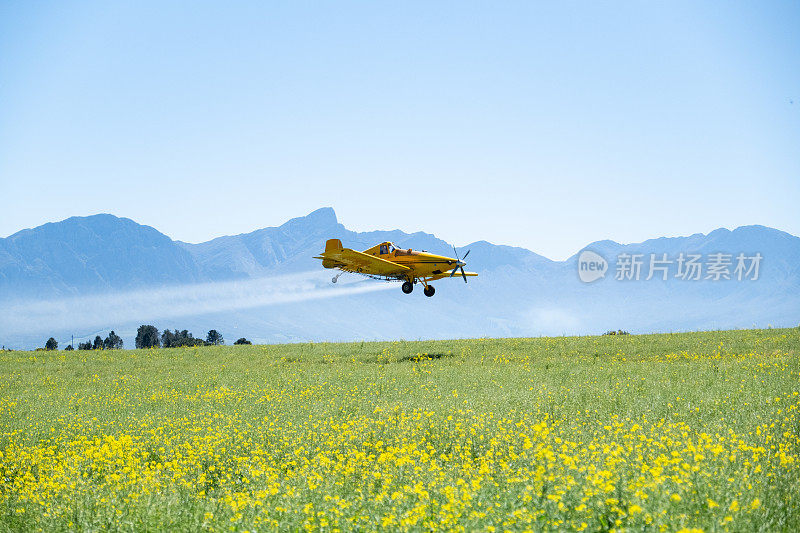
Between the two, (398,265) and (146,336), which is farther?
(146,336)

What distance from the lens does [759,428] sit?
34.3 feet

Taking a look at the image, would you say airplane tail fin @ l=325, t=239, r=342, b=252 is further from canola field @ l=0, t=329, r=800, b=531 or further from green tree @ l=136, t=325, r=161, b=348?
green tree @ l=136, t=325, r=161, b=348

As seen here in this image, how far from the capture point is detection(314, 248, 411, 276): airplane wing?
25344 millimetres

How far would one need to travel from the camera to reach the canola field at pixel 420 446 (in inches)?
265

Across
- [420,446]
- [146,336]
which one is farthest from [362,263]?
[146,336]

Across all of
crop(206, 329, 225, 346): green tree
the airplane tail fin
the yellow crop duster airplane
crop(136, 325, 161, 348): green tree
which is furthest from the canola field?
crop(136, 325, 161, 348): green tree

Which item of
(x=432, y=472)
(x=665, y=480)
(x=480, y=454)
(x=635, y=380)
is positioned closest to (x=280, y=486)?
(x=432, y=472)

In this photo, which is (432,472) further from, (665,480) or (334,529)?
(665,480)

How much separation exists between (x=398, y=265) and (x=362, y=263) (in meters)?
1.72

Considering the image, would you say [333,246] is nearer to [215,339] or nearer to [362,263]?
[362,263]

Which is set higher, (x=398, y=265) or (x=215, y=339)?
(x=398, y=265)

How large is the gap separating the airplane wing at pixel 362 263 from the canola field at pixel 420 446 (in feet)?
14.9

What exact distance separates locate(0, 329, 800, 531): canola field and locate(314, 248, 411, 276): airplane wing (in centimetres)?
454

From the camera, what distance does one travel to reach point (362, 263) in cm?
2570
